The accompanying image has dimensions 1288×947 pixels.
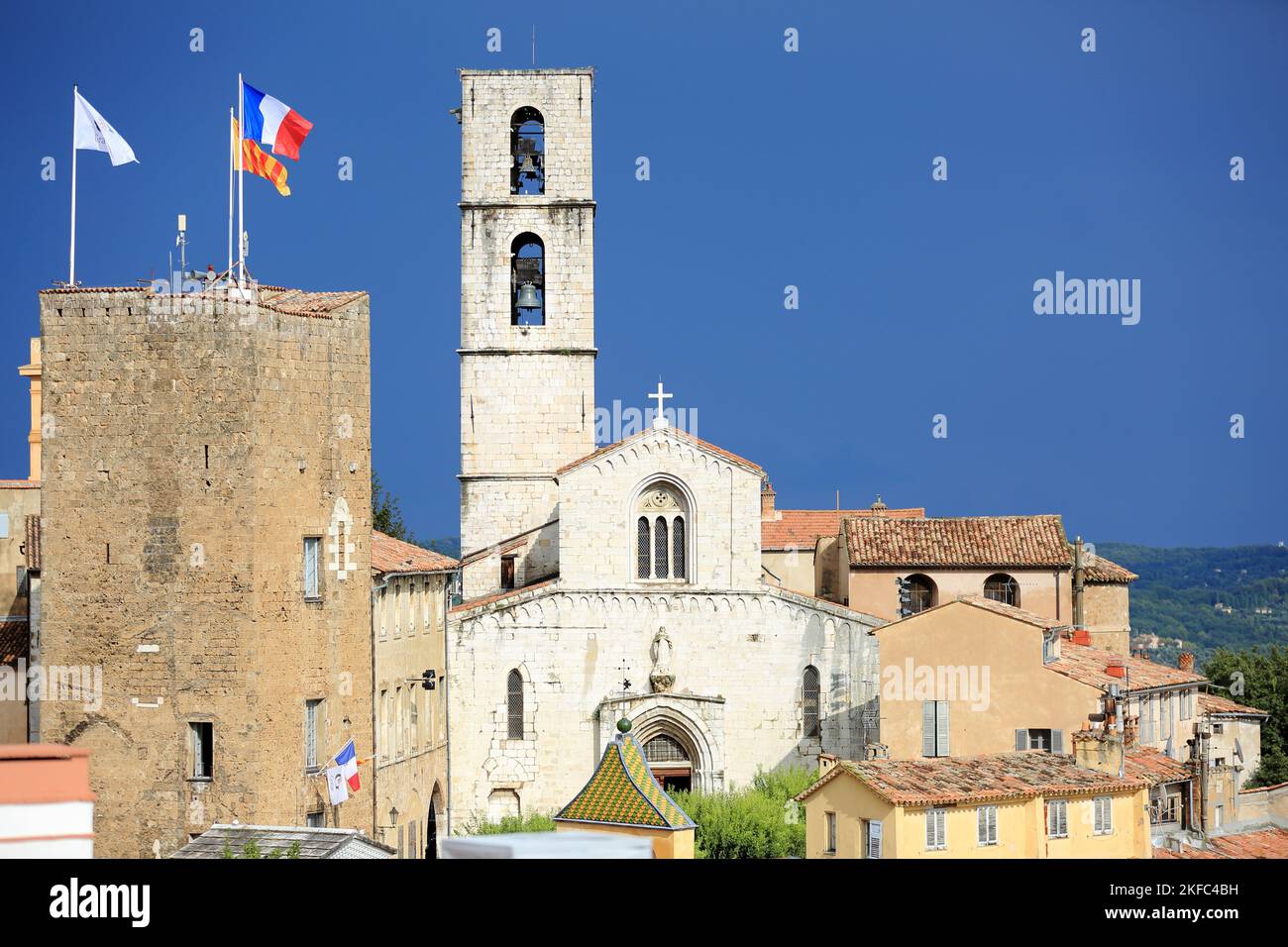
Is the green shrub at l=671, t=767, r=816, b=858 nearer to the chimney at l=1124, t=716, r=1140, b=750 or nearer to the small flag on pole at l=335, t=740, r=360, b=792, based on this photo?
the chimney at l=1124, t=716, r=1140, b=750

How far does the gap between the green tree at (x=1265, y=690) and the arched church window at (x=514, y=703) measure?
91.6 ft

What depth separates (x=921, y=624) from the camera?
1801 inches

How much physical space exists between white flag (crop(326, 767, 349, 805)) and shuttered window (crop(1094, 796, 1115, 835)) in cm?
1519

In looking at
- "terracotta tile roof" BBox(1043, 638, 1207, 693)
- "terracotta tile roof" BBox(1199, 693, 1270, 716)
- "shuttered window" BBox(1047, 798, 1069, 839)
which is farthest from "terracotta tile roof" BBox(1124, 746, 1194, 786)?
"terracotta tile roof" BBox(1199, 693, 1270, 716)

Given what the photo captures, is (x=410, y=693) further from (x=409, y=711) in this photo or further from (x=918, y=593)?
(x=918, y=593)

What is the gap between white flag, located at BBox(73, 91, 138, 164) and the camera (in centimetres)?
3878

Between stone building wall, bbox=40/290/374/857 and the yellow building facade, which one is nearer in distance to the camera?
the yellow building facade

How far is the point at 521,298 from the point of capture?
57.4m

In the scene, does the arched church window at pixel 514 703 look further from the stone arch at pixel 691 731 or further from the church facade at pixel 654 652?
the stone arch at pixel 691 731

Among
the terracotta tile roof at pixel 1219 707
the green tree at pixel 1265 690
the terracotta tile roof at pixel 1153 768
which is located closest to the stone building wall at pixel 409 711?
the terracotta tile roof at pixel 1153 768

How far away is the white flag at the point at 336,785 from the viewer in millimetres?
39312

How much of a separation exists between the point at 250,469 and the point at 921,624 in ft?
55.2
